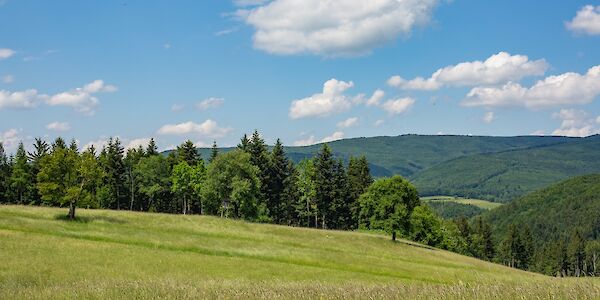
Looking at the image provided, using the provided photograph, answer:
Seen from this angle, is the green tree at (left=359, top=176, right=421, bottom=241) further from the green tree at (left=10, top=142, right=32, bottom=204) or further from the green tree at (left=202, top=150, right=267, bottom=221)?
the green tree at (left=10, top=142, right=32, bottom=204)

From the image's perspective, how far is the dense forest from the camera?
75.1m

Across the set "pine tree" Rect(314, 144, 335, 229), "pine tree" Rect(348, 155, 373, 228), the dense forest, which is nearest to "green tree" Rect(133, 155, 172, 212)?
the dense forest

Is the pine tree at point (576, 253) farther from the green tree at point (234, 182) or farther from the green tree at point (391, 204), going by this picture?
the green tree at point (234, 182)

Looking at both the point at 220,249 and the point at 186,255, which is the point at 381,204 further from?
the point at 186,255

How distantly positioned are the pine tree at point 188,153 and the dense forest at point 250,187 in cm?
20

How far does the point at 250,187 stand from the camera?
256 ft

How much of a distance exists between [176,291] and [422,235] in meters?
103

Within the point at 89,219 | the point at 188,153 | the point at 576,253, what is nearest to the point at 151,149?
the point at 188,153

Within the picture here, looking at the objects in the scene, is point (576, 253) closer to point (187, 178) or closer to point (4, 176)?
point (187, 178)

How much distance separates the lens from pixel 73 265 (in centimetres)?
3256

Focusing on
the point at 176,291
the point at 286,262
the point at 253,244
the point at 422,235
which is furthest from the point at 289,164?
the point at 176,291

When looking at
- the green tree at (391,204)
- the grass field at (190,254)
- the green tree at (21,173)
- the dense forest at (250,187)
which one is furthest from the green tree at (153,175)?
the green tree at (391,204)

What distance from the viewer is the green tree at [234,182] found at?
254ft

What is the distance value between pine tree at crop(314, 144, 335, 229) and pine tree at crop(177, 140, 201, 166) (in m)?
24.5
